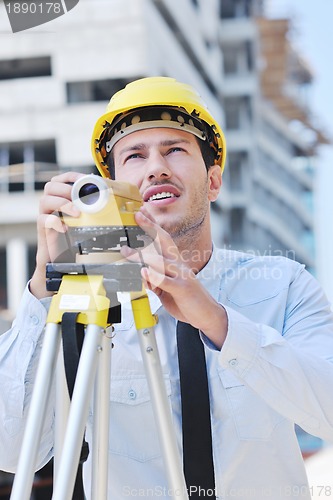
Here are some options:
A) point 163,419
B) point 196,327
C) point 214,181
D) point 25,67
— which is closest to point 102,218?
point 196,327

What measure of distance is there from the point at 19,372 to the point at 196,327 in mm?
485

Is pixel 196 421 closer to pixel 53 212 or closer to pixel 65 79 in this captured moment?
pixel 53 212

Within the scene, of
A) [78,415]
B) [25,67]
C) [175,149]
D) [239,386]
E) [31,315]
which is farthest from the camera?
[25,67]

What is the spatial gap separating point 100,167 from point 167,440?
3.67 feet

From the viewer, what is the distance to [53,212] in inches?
60.2

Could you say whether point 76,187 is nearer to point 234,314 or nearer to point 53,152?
point 234,314

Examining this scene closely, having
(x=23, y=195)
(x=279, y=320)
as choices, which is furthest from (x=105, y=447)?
(x=23, y=195)

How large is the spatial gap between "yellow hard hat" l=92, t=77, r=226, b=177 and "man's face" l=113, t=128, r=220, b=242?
→ 3cm

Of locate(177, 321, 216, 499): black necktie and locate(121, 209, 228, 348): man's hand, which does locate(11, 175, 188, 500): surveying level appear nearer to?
locate(121, 209, 228, 348): man's hand

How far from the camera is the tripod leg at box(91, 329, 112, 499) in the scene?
1.48 meters

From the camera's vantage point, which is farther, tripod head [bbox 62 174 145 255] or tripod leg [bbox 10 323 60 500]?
tripod head [bbox 62 174 145 255]

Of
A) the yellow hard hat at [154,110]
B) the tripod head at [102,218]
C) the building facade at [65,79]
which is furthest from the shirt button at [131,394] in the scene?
the building facade at [65,79]

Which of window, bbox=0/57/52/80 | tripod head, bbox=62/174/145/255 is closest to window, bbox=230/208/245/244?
window, bbox=0/57/52/80

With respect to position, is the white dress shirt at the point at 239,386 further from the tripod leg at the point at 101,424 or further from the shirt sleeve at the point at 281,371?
the tripod leg at the point at 101,424
